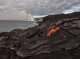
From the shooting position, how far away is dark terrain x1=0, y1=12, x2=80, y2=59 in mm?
2000

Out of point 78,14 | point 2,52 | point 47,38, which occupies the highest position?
point 78,14

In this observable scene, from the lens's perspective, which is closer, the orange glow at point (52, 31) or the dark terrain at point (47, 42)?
the dark terrain at point (47, 42)

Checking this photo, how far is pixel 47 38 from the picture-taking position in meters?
2.18

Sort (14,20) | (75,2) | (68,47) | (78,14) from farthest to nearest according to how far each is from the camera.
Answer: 1. (14,20)
2. (75,2)
3. (78,14)
4. (68,47)

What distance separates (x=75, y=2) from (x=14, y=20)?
1007mm

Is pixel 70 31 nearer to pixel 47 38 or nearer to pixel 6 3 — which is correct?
pixel 47 38

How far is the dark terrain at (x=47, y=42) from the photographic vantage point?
6.56 feet

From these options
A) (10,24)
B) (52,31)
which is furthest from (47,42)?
(10,24)

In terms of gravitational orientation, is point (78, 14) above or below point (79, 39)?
above

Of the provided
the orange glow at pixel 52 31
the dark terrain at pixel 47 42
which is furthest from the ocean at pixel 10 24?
the orange glow at pixel 52 31

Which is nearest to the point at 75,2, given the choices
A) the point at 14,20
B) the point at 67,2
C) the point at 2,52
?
the point at 67,2

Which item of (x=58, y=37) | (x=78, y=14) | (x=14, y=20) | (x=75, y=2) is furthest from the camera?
(x=14, y=20)

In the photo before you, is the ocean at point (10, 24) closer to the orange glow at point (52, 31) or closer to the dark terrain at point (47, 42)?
the dark terrain at point (47, 42)

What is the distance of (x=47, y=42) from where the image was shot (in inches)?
82.5
